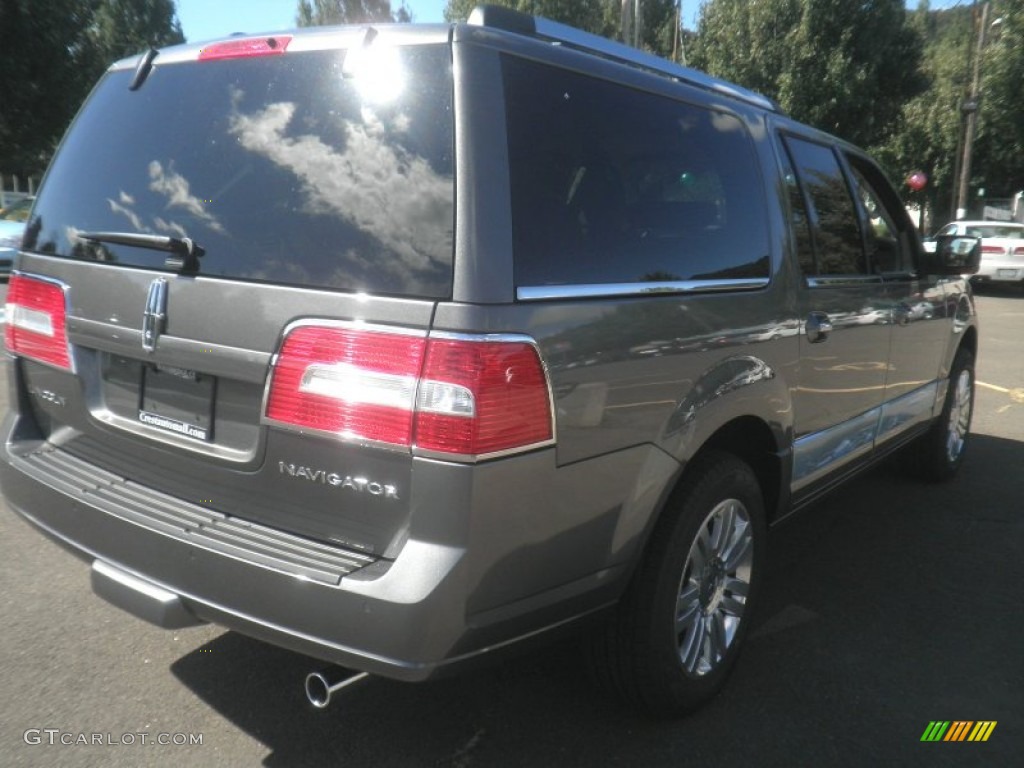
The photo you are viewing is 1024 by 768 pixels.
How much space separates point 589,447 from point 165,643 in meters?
1.87

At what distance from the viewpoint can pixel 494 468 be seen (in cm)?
189

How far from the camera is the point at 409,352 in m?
1.90

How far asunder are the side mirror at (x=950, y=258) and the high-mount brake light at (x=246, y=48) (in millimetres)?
3550

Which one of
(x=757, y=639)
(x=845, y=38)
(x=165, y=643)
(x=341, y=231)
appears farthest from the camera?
(x=845, y=38)

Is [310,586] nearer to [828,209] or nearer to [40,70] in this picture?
[828,209]

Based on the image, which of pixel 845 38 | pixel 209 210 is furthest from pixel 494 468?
pixel 845 38

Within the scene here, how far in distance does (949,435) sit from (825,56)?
21.4m

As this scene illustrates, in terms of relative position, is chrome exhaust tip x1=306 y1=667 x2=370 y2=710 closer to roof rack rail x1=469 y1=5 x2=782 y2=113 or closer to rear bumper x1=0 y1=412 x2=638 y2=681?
rear bumper x1=0 y1=412 x2=638 y2=681

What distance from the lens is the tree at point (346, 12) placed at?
26884mm

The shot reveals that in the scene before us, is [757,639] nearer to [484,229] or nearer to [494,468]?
[494,468]

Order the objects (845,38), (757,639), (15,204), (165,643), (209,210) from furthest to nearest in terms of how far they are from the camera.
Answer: (845,38) < (15,204) < (757,639) < (165,643) < (209,210)

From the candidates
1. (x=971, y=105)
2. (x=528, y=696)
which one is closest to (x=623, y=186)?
(x=528, y=696)

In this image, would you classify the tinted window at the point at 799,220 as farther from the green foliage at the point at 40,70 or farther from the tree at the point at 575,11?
the tree at the point at 575,11

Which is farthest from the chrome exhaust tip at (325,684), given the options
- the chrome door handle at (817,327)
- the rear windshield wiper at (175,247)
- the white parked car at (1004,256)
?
the white parked car at (1004,256)
